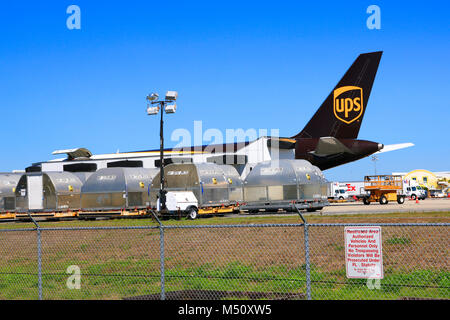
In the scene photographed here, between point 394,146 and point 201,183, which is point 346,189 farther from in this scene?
point 201,183

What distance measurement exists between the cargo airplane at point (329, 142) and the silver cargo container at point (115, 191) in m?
8.94

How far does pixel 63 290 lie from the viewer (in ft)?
46.5

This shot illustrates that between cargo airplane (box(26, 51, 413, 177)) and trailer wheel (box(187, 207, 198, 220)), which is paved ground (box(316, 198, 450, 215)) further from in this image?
trailer wheel (box(187, 207, 198, 220))

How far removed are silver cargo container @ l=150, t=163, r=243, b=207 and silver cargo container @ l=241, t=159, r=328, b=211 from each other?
1834 mm

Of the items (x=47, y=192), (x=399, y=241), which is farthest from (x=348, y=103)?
(x=399, y=241)

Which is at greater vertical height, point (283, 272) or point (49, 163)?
point (49, 163)

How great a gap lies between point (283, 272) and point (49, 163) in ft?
162

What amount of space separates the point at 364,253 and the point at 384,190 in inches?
1720

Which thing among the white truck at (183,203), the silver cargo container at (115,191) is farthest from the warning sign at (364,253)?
the silver cargo container at (115,191)

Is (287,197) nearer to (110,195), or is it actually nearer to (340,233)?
(110,195)

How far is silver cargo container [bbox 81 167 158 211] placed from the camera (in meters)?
40.1

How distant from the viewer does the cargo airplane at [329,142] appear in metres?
51.3
